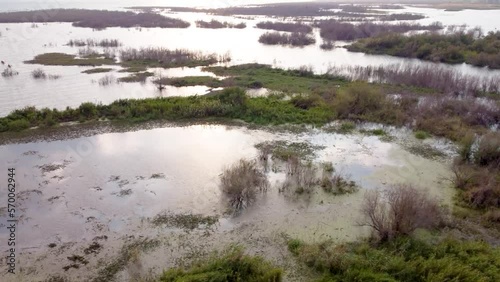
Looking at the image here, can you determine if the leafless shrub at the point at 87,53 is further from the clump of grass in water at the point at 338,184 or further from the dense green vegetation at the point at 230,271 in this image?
the dense green vegetation at the point at 230,271

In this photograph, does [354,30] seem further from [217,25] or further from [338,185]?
[338,185]

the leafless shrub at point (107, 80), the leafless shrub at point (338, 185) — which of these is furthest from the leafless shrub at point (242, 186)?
the leafless shrub at point (107, 80)

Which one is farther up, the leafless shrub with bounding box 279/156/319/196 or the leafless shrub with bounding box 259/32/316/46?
the leafless shrub with bounding box 259/32/316/46

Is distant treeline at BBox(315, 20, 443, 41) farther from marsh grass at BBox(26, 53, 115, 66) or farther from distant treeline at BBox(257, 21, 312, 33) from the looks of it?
marsh grass at BBox(26, 53, 115, 66)

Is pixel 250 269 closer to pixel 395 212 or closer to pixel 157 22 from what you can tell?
pixel 395 212

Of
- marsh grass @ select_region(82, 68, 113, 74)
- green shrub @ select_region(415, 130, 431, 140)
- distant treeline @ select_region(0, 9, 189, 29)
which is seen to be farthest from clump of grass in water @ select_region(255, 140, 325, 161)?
distant treeline @ select_region(0, 9, 189, 29)

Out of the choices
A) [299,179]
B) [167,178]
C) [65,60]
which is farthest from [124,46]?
[299,179]

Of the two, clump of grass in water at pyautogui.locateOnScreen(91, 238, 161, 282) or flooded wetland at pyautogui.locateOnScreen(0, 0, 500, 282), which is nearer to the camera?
clump of grass in water at pyautogui.locateOnScreen(91, 238, 161, 282)
